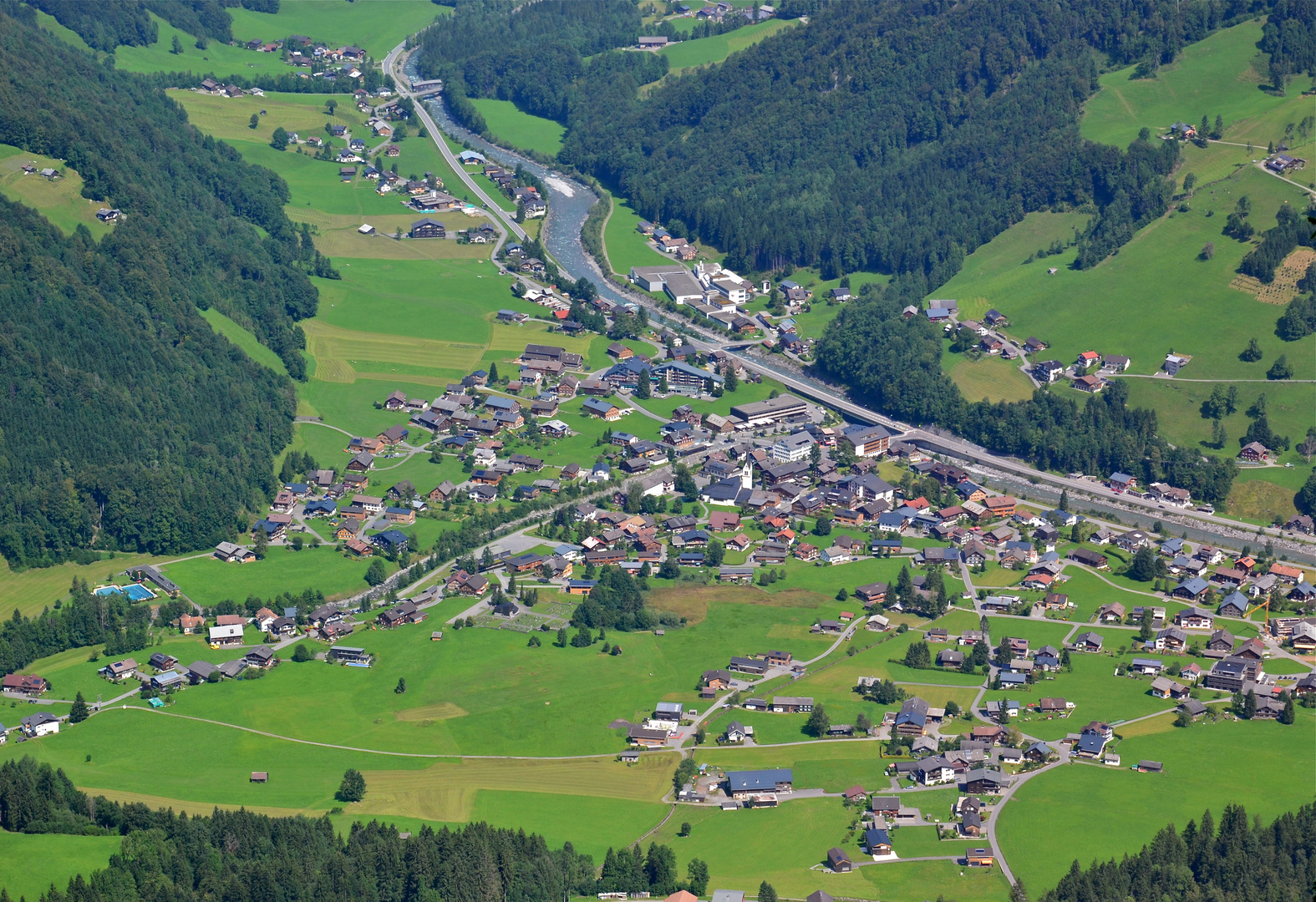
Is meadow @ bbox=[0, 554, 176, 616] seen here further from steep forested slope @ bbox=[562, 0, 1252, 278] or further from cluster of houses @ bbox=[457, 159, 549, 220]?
cluster of houses @ bbox=[457, 159, 549, 220]

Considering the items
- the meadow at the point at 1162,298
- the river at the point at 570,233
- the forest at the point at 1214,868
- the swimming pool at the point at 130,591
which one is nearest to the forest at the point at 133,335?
the swimming pool at the point at 130,591

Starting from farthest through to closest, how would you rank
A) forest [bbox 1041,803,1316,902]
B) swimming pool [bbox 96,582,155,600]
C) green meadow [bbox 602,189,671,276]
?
1. green meadow [bbox 602,189,671,276]
2. swimming pool [bbox 96,582,155,600]
3. forest [bbox 1041,803,1316,902]

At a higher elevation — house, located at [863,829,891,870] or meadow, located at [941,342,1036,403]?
meadow, located at [941,342,1036,403]

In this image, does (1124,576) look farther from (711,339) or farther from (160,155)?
(160,155)

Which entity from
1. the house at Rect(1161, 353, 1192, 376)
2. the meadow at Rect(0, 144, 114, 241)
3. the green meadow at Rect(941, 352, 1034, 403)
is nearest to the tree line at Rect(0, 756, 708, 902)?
the green meadow at Rect(941, 352, 1034, 403)

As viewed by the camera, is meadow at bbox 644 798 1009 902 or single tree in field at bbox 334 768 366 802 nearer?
meadow at bbox 644 798 1009 902

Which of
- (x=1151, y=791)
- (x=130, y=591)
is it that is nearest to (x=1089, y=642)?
(x=1151, y=791)

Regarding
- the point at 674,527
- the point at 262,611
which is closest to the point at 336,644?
the point at 262,611

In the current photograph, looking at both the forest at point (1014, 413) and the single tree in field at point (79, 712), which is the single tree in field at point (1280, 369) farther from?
the single tree in field at point (79, 712)
